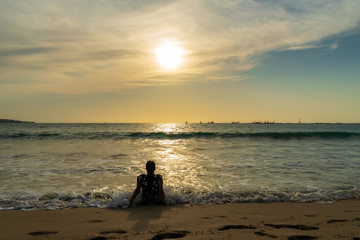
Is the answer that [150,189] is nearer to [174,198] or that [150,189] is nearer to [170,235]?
[174,198]

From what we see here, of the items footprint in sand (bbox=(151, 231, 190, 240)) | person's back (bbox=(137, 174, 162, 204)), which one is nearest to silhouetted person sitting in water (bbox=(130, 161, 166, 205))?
person's back (bbox=(137, 174, 162, 204))

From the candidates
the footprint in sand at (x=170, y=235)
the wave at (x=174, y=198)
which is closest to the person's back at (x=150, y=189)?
the wave at (x=174, y=198)

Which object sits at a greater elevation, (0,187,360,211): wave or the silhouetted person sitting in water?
the silhouetted person sitting in water

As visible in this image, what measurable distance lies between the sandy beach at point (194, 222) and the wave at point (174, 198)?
0.28 metres

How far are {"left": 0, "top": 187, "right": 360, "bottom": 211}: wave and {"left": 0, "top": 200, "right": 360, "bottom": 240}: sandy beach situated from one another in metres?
0.28

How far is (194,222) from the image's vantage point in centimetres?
456

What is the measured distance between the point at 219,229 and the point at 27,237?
9.78 feet

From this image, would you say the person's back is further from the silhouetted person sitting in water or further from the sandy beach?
the sandy beach

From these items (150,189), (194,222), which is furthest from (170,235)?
(150,189)

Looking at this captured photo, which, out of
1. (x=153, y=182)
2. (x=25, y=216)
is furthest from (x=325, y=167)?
(x=25, y=216)

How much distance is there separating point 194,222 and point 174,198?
57.0 inches

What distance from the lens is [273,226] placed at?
4.28 m

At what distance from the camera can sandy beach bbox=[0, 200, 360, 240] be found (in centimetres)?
391

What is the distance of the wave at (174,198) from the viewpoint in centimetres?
566
